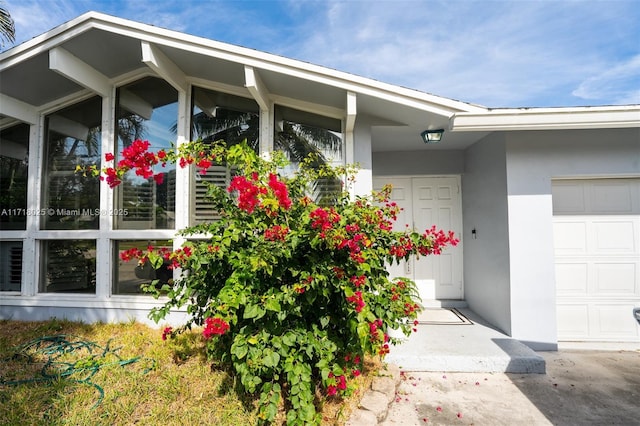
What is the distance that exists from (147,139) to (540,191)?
16.3ft

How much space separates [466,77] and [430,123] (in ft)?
14.9

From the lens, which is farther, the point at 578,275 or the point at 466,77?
the point at 466,77

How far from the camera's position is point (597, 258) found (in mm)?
3848

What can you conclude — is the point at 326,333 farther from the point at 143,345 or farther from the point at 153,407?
the point at 143,345

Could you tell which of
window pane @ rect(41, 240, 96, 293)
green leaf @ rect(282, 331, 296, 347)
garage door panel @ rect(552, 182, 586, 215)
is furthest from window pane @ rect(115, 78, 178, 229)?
garage door panel @ rect(552, 182, 586, 215)

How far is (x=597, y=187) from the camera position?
3.87m

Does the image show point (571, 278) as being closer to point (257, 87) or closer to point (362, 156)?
point (362, 156)

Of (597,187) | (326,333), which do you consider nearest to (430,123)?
(597,187)

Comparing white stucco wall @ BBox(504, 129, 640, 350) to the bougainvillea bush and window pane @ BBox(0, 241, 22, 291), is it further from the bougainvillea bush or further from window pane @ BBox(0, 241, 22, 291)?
window pane @ BBox(0, 241, 22, 291)

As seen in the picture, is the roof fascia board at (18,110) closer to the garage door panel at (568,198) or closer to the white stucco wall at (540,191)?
the white stucco wall at (540,191)

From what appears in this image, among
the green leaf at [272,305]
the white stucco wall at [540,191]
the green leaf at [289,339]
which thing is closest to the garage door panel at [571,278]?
the white stucco wall at [540,191]

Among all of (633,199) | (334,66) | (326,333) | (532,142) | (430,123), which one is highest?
(334,66)

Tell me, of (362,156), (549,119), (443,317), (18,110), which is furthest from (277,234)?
(18,110)

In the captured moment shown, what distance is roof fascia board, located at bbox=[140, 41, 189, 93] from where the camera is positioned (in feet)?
11.3
